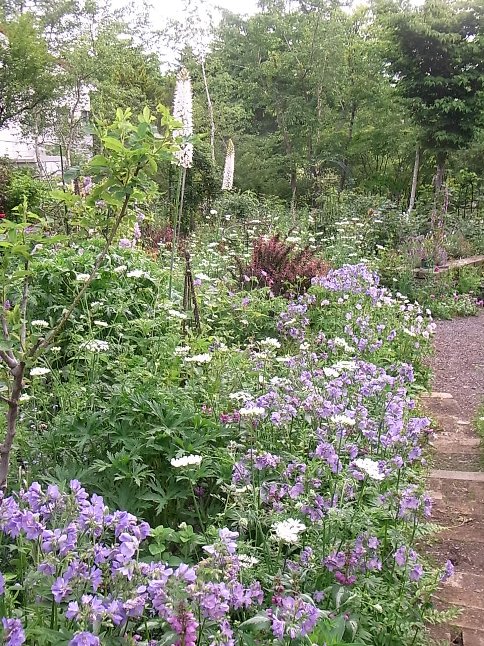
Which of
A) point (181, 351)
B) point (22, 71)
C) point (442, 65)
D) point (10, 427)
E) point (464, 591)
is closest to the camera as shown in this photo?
point (10, 427)

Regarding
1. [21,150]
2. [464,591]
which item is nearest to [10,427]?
[464,591]

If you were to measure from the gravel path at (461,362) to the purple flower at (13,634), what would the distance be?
3.68 meters

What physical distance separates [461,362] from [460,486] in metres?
2.68

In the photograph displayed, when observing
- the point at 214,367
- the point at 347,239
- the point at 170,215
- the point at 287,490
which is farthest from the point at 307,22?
the point at 287,490

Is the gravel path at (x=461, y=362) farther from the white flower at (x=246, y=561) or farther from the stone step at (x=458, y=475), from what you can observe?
the white flower at (x=246, y=561)

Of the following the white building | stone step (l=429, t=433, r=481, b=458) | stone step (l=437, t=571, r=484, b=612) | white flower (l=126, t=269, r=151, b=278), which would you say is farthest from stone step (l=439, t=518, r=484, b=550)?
the white building

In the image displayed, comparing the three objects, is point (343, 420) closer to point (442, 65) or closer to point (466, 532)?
point (466, 532)

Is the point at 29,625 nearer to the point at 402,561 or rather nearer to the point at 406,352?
the point at 402,561

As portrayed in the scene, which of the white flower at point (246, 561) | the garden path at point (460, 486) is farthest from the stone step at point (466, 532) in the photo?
the white flower at point (246, 561)

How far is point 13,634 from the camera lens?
1.13 m

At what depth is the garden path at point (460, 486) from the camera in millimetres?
2250

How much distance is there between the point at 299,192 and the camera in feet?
56.1

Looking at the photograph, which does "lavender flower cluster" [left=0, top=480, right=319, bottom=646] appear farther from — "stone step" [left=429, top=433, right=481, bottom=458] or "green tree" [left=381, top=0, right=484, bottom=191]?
"green tree" [left=381, top=0, right=484, bottom=191]

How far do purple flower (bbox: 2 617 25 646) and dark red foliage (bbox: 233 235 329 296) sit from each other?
4.72 meters
